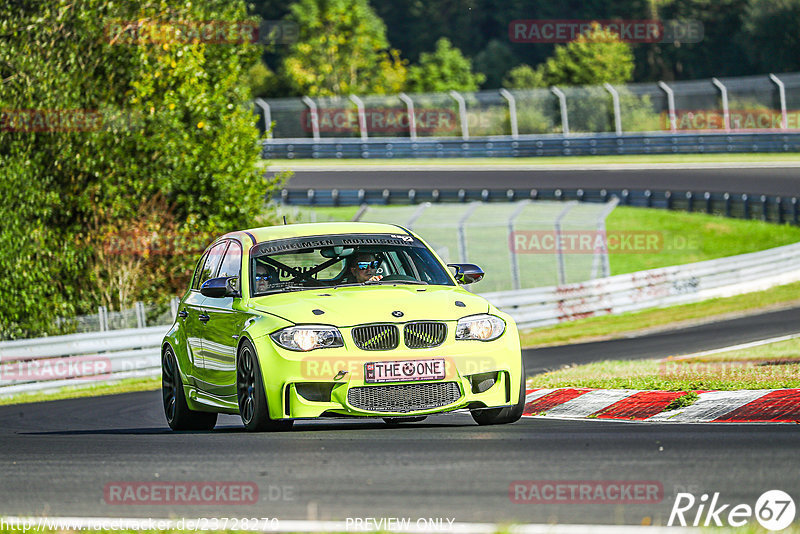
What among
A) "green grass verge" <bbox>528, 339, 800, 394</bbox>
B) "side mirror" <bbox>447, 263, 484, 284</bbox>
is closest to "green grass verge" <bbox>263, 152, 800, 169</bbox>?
"green grass verge" <bbox>528, 339, 800, 394</bbox>

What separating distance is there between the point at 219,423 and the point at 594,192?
27.0 metres

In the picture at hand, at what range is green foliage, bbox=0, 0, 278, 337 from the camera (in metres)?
23.4

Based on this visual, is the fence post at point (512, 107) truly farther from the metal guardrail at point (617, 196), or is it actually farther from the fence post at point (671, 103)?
the metal guardrail at point (617, 196)

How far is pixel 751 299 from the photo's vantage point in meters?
27.4

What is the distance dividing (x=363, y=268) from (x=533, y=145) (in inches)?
1603

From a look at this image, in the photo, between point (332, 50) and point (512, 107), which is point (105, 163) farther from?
point (332, 50)

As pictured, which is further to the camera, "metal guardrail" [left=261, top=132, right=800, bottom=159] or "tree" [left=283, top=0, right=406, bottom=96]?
"tree" [left=283, top=0, right=406, bottom=96]

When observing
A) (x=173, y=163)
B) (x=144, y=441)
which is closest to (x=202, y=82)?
(x=173, y=163)

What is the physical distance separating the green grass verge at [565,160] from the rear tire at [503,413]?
1455 inches

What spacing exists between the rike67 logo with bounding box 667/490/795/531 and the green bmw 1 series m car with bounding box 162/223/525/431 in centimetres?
316
